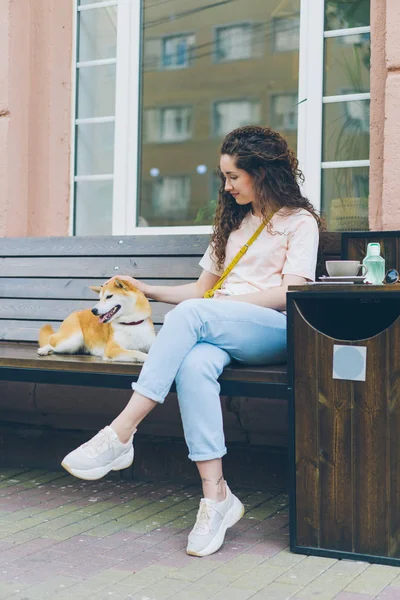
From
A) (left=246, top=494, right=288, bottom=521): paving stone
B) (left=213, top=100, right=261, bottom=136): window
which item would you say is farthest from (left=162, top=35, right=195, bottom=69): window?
(left=246, top=494, right=288, bottom=521): paving stone

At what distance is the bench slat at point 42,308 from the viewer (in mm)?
4305

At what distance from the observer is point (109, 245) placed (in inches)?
171

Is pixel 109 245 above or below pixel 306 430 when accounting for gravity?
above

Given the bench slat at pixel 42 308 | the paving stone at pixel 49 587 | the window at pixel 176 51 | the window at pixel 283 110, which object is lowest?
the paving stone at pixel 49 587

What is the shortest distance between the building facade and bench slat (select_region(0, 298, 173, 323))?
0.54 metres

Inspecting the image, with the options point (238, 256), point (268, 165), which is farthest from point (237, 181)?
point (238, 256)

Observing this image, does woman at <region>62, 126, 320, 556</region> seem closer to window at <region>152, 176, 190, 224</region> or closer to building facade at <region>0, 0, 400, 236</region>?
building facade at <region>0, 0, 400, 236</region>

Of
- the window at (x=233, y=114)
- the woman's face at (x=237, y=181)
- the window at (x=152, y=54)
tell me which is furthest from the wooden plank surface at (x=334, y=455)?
the window at (x=233, y=114)

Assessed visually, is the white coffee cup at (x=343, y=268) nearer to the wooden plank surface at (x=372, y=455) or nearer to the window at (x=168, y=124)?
the wooden plank surface at (x=372, y=455)

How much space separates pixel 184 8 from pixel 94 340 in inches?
126

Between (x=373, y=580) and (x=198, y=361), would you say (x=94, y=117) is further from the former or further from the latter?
(x=373, y=580)

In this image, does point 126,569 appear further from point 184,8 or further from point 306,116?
point 184,8

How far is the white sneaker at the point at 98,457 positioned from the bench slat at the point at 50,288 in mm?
1357

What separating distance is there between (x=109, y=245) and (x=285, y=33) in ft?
6.82
